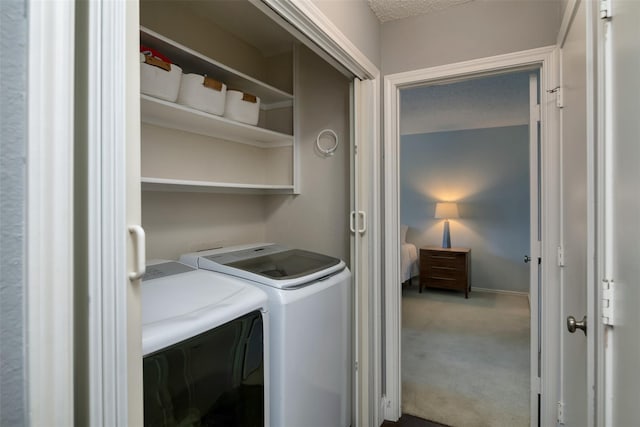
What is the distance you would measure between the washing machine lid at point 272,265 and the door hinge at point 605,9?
1.26m

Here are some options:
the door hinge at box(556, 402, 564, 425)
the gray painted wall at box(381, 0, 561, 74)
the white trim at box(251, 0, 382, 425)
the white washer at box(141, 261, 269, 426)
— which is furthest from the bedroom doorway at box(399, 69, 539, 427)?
the white washer at box(141, 261, 269, 426)

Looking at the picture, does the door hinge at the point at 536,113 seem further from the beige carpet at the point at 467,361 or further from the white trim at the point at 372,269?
the beige carpet at the point at 467,361

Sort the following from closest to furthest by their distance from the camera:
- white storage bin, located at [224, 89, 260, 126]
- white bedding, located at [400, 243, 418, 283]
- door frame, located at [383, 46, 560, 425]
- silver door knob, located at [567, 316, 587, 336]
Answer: silver door knob, located at [567, 316, 587, 336], door frame, located at [383, 46, 560, 425], white storage bin, located at [224, 89, 260, 126], white bedding, located at [400, 243, 418, 283]

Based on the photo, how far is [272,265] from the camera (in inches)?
64.0

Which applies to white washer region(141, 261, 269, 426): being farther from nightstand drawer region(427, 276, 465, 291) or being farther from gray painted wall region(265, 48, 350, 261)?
nightstand drawer region(427, 276, 465, 291)

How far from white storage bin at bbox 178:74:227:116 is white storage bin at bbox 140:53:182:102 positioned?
2.7 inches

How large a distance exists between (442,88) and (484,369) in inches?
99.8

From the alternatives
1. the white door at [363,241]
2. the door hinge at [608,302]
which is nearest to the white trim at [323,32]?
the white door at [363,241]

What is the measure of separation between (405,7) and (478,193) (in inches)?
149

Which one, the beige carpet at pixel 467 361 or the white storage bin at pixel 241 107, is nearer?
the white storage bin at pixel 241 107

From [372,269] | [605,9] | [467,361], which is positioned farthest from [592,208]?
[467,361]

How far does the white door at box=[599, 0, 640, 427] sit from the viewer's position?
2.28 feet

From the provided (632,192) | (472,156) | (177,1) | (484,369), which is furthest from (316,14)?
(472,156)

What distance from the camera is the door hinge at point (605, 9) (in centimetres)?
84
